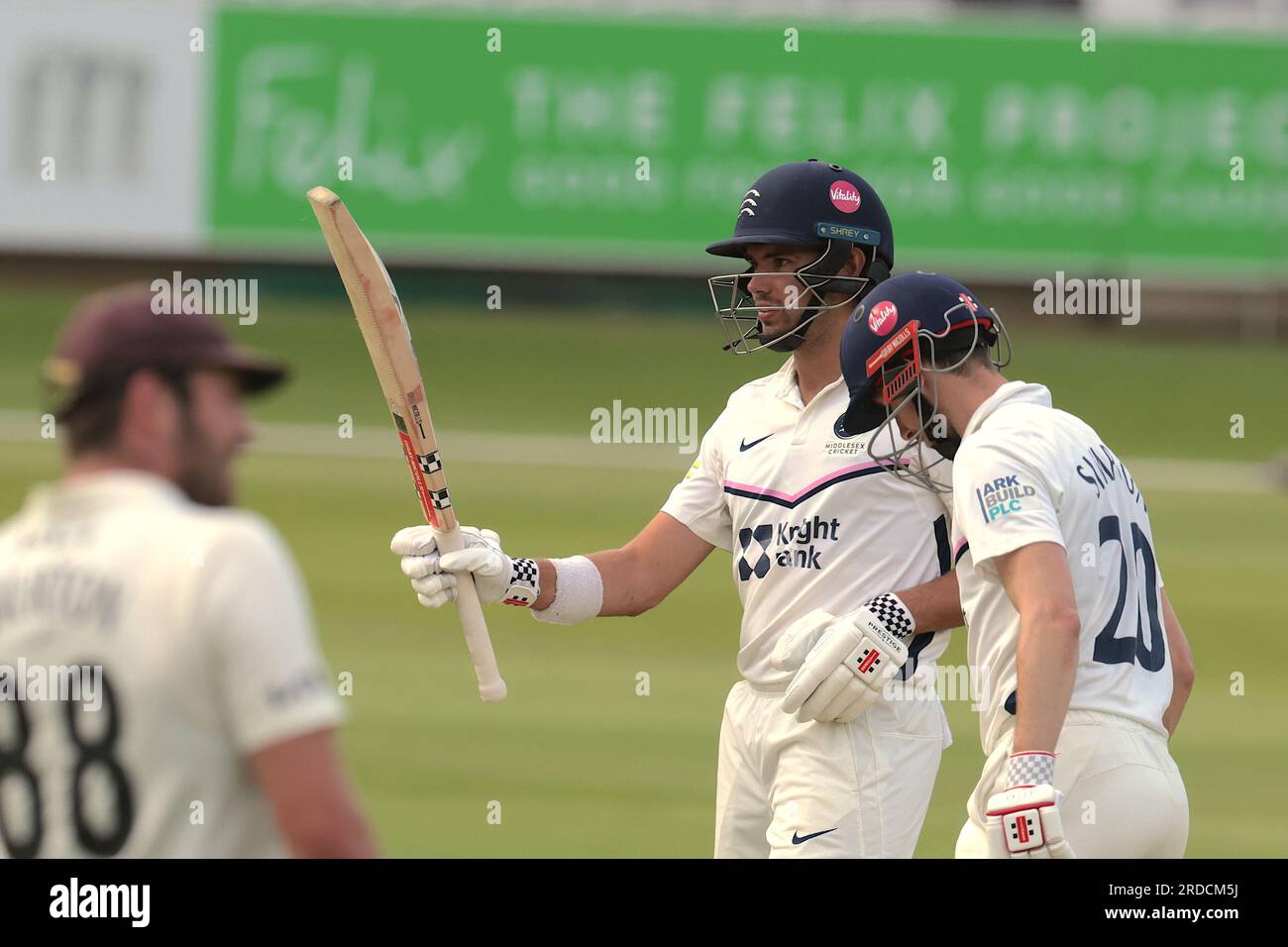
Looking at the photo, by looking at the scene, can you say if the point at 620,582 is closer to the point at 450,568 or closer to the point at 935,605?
the point at 450,568

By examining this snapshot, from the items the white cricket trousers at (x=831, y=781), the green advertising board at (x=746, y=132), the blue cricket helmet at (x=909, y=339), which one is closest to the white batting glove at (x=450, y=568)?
the white cricket trousers at (x=831, y=781)

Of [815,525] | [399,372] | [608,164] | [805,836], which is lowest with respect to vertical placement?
[805,836]

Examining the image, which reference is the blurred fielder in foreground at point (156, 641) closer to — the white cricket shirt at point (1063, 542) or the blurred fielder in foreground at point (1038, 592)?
the blurred fielder in foreground at point (1038, 592)

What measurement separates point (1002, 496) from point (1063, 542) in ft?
0.65

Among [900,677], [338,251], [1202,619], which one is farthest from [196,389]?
[1202,619]

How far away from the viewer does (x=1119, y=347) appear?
23.8 m

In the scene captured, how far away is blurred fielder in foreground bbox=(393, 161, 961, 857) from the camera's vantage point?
6172 millimetres

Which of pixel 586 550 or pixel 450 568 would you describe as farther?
pixel 586 550

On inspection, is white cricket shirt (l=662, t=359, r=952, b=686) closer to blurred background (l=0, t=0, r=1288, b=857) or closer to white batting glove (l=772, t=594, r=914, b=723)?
white batting glove (l=772, t=594, r=914, b=723)

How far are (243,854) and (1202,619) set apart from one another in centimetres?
1141

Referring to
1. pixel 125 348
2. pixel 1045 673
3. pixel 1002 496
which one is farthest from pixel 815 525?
pixel 125 348

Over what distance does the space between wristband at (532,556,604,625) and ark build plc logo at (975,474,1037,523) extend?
1885mm

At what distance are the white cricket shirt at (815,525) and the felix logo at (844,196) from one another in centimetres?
58

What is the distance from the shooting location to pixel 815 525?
21.1 feet
